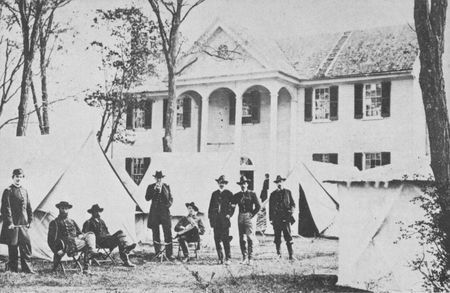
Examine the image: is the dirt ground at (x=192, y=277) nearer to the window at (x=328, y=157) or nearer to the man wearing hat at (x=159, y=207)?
the man wearing hat at (x=159, y=207)

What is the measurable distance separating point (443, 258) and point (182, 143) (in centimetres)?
1716

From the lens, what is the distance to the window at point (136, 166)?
77.1 feet

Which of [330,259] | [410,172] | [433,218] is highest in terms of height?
[410,172]

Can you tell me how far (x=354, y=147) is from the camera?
19781mm

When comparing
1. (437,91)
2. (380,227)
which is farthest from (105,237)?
(437,91)

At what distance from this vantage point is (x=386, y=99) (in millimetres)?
19188

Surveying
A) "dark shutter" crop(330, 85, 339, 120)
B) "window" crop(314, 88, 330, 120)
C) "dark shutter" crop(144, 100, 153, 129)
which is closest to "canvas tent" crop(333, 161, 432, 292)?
"dark shutter" crop(330, 85, 339, 120)

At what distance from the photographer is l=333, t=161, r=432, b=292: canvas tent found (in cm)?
730

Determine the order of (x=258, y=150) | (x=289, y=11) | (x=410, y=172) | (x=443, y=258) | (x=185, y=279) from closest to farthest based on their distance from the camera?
1. (x=443, y=258)
2. (x=410, y=172)
3. (x=185, y=279)
4. (x=289, y=11)
5. (x=258, y=150)

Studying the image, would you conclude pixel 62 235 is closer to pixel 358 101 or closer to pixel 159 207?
pixel 159 207

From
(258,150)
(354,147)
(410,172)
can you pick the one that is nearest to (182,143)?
(258,150)

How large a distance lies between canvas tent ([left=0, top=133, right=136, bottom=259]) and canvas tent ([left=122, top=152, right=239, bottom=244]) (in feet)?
6.19

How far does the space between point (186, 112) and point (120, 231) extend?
1358 centimetres

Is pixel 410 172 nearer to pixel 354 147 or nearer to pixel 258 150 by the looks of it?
pixel 354 147
